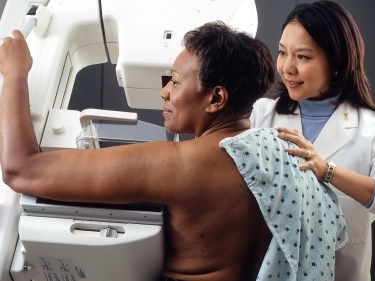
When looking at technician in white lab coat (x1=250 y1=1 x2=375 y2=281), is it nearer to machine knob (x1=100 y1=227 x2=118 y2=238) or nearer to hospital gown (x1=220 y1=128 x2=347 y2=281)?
hospital gown (x1=220 y1=128 x2=347 y2=281)

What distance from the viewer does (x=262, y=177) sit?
43.1 inches

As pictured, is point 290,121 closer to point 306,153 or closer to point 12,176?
point 306,153

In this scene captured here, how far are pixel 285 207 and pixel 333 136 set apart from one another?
513mm

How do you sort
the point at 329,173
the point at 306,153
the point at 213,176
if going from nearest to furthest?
the point at 213,176 → the point at 306,153 → the point at 329,173

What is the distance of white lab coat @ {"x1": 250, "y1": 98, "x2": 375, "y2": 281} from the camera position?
157cm

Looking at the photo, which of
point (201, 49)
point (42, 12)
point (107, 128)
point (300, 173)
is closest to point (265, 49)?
point (201, 49)

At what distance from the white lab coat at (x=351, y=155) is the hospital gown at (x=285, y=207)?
39 cm

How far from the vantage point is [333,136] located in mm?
1569

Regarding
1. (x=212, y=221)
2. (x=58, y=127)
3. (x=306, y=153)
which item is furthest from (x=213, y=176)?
(x=58, y=127)

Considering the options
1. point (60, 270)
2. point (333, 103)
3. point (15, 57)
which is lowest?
point (60, 270)

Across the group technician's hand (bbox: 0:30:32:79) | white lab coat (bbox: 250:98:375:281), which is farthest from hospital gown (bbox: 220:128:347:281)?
technician's hand (bbox: 0:30:32:79)

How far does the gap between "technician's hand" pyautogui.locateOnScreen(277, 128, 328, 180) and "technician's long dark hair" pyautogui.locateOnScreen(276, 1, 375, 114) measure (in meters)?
0.36

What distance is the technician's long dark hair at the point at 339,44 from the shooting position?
4.98 ft

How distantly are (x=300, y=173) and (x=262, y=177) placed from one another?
0.37 ft
